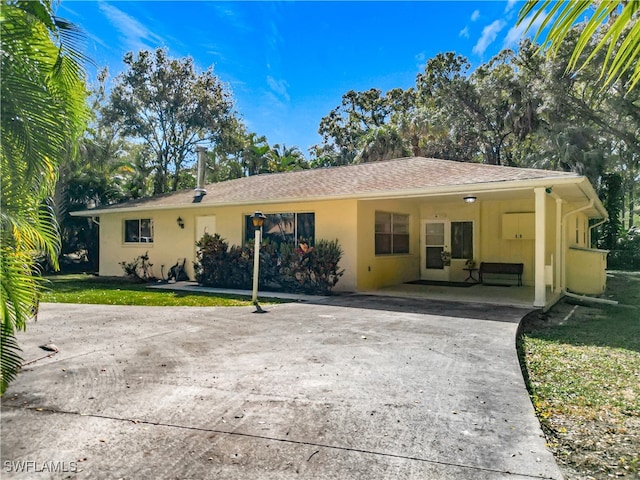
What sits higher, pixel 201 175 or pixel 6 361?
pixel 201 175

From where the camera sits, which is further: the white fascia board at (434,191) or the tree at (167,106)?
the tree at (167,106)

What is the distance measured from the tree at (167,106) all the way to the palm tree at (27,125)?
2203 cm

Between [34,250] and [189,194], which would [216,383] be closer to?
[34,250]

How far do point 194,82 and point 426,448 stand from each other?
25.3 meters

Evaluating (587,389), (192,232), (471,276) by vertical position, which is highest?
(192,232)

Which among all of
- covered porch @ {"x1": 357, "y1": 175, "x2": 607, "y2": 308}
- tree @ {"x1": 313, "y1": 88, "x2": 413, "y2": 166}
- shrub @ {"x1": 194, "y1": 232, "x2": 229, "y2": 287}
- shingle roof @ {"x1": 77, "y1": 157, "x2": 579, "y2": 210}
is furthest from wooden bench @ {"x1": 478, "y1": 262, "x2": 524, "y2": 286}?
tree @ {"x1": 313, "y1": 88, "x2": 413, "y2": 166}

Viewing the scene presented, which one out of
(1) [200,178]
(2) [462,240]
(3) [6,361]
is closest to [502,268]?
(2) [462,240]

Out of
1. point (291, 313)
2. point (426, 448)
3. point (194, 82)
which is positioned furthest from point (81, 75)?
point (194, 82)

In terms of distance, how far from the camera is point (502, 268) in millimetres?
12250

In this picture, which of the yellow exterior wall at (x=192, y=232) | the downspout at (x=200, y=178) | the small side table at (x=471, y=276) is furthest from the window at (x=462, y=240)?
the downspout at (x=200, y=178)

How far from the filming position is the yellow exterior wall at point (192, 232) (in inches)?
432

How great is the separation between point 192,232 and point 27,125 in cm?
1102

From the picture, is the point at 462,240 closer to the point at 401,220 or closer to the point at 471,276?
the point at 471,276

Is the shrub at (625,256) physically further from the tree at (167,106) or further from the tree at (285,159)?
the tree at (167,106)
